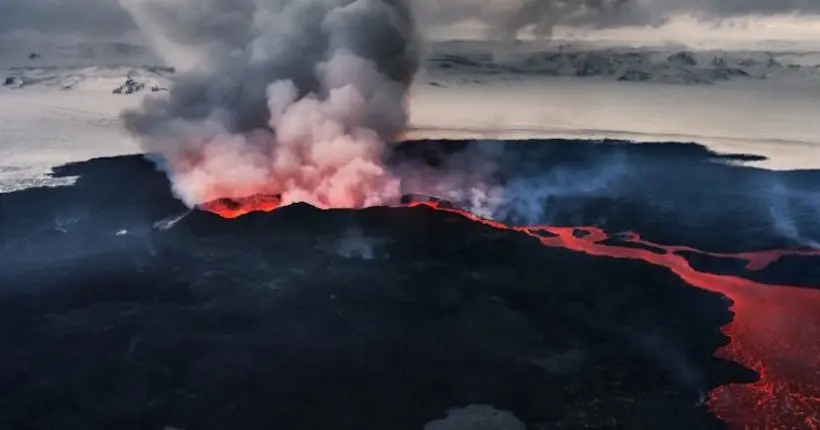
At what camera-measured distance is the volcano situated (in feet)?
86.0

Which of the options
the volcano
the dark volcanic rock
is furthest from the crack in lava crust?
the dark volcanic rock

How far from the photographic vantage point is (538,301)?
3472 centimetres

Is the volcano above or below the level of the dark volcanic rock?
below

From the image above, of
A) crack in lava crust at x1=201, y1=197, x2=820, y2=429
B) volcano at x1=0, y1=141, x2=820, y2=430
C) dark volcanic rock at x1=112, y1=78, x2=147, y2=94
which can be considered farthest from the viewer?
dark volcanic rock at x1=112, y1=78, x2=147, y2=94

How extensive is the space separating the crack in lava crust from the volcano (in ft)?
0.36

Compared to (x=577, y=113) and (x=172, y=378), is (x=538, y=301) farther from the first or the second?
(x=577, y=113)

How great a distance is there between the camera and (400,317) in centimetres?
3309

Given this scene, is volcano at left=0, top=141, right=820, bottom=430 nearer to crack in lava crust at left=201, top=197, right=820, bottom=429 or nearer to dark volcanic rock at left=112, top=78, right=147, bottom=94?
crack in lava crust at left=201, top=197, right=820, bottom=429

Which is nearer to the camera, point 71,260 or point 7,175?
point 71,260

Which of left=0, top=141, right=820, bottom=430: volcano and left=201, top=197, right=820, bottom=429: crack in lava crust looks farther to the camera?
left=0, top=141, right=820, bottom=430: volcano

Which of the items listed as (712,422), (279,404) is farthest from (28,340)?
(712,422)

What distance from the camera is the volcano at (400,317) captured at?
86.0 feet

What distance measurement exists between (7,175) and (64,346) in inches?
1766

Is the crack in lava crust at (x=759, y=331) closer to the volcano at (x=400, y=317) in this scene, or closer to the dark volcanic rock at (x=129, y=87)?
the volcano at (x=400, y=317)
